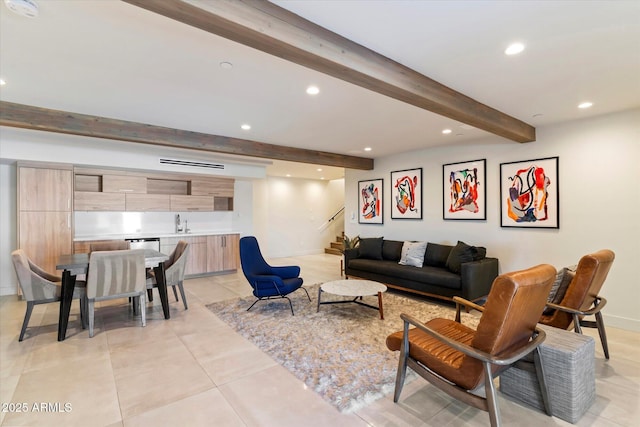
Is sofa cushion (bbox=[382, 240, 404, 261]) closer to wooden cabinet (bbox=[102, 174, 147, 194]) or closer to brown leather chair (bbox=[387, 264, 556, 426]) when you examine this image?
brown leather chair (bbox=[387, 264, 556, 426])

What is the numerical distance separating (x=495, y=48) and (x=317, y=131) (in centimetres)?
255

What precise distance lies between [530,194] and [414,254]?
187cm

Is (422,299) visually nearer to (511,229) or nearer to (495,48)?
(511,229)

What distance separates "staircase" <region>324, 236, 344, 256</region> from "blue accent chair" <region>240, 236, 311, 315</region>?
5203mm

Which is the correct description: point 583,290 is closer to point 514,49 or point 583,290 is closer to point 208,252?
point 514,49

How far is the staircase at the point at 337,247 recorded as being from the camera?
9570mm

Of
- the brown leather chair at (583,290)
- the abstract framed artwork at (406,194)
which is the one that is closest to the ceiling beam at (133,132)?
the abstract framed artwork at (406,194)

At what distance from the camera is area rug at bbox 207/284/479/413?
2.32m

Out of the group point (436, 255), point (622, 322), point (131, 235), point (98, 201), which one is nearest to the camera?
point (622, 322)

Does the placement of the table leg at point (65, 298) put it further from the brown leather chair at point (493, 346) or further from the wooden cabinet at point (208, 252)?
the brown leather chair at point (493, 346)

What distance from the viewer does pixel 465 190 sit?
504 cm

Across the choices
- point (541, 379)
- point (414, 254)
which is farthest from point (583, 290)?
point (414, 254)

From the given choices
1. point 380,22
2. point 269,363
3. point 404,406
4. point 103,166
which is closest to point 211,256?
point 103,166

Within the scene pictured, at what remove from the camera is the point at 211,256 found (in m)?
6.40
